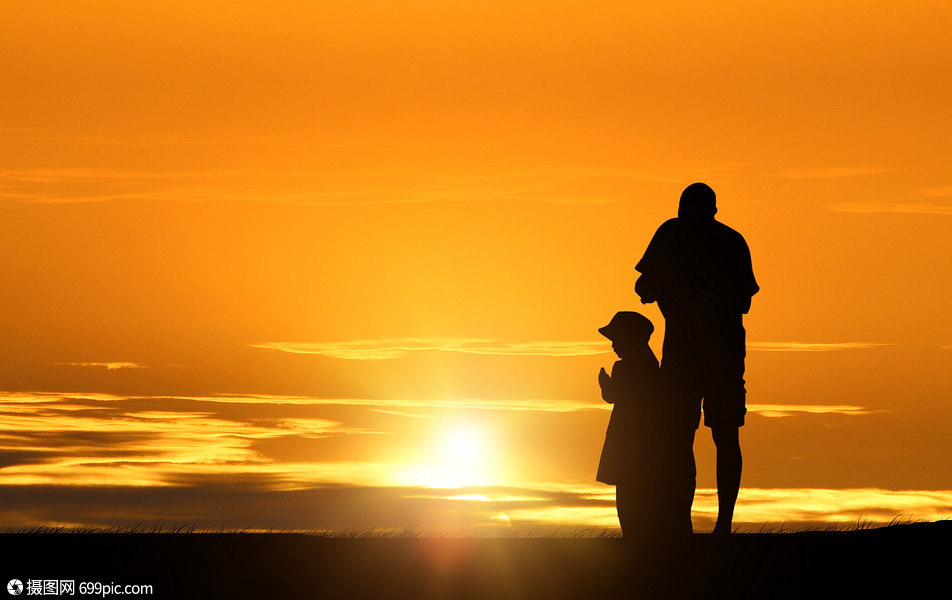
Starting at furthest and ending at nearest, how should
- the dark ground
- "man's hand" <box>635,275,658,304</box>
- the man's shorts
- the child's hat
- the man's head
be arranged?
1. "man's hand" <box>635,275,658,304</box>
2. the man's head
3. the man's shorts
4. the child's hat
5. the dark ground

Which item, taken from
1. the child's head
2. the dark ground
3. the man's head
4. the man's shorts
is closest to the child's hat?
the child's head

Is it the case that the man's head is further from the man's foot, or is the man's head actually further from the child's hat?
the man's foot

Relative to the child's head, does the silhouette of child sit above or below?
below

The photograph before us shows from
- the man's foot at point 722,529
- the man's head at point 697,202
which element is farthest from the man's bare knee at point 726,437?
the man's head at point 697,202

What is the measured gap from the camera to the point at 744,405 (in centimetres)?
1576

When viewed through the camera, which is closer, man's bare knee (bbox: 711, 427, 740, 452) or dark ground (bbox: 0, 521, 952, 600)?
dark ground (bbox: 0, 521, 952, 600)

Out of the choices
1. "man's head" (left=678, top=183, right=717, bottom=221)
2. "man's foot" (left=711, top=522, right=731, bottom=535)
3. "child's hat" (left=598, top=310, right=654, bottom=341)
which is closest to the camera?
"child's hat" (left=598, top=310, right=654, bottom=341)

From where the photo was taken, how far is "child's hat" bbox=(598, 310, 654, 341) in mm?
15102

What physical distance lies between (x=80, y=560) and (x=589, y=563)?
531 cm

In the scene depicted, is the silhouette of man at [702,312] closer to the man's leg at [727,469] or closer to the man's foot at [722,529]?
the man's leg at [727,469]

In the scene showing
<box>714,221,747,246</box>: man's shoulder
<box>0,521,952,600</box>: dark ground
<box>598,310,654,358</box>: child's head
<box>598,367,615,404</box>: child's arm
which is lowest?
<box>0,521,952,600</box>: dark ground

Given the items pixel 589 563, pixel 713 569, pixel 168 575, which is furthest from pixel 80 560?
pixel 713 569

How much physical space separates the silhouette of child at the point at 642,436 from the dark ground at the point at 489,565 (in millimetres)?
441

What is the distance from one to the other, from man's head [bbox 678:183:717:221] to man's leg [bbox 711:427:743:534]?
2.35 meters
